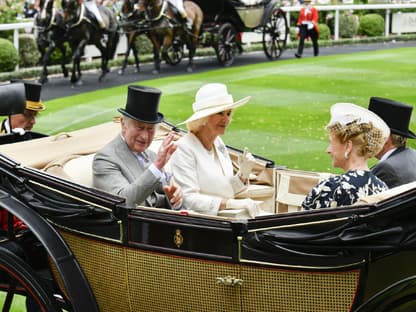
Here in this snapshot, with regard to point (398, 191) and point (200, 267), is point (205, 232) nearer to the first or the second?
point (200, 267)

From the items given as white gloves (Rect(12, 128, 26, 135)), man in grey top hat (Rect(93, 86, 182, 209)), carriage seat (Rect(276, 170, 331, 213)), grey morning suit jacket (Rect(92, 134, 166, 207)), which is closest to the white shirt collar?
carriage seat (Rect(276, 170, 331, 213))

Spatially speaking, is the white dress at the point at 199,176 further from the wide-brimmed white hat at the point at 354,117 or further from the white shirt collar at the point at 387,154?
the wide-brimmed white hat at the point at 354,117

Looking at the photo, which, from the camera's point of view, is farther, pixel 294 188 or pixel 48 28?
pixel 48 28

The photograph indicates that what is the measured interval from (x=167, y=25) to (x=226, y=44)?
6.01ft

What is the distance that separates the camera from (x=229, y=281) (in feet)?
12.4

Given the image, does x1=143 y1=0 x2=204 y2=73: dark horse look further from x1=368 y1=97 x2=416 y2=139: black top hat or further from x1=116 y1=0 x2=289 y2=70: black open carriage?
x1=368 y1=97 x2=416 y2=139: black top hat

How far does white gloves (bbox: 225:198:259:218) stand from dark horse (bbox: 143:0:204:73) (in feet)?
48.3

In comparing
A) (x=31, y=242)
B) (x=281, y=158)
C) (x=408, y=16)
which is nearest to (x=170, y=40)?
(x=281, y=158)

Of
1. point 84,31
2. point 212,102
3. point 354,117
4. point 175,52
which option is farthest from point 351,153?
point 175,52

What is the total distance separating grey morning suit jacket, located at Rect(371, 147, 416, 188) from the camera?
15.3ft

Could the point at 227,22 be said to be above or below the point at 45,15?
below

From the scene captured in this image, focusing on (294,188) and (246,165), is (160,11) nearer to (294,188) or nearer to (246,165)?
(294,188)

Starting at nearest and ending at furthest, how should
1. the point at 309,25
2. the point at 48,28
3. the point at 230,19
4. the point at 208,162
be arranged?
the point at 208,162
the point at 48,28
the point at 230,19
the point at 309,25

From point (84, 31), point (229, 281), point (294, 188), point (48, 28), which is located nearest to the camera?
point (229, 281)
